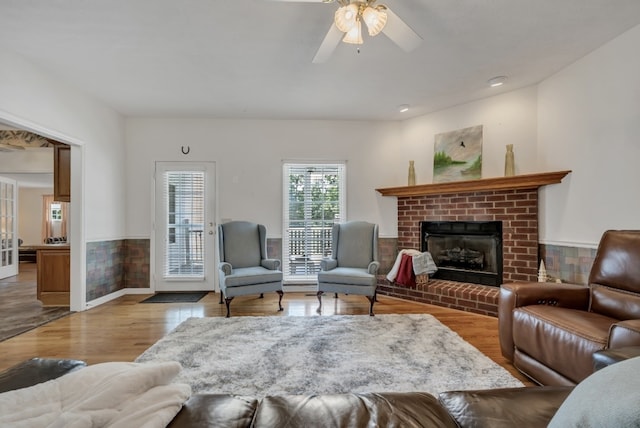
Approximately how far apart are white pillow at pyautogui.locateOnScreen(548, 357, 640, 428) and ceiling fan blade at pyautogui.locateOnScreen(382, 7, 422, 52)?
77.1 inches

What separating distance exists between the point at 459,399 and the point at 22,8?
359 centimetres

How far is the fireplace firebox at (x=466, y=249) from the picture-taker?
383 centimetres

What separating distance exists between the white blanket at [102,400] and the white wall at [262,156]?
3.78 metres

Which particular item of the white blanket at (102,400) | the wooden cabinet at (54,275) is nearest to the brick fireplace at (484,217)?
the white blanket at (102,400)

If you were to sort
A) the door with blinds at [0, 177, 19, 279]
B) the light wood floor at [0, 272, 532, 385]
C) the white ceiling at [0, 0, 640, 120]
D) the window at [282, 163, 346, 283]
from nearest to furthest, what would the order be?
the white ceiling at [0, 0, 640, 120] < the light wood floor at [0, 272, 532, 385] < the window at [282, 163, 346, 283] < the door with blinds at [0, 177, 19, 279]

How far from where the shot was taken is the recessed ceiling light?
334cm

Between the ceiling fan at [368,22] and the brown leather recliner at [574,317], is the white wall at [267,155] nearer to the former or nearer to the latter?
the brown leather recliner at [574,317]

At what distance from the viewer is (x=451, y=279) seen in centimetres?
416

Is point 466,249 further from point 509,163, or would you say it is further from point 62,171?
point 62,171

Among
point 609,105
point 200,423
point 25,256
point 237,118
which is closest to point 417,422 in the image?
point 200,423

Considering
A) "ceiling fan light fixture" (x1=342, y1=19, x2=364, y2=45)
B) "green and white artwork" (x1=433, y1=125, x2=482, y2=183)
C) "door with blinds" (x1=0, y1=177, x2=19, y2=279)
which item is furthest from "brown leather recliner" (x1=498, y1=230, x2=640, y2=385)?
"door with blinds" (x1=0, y1=177, x2=19, y2=279)

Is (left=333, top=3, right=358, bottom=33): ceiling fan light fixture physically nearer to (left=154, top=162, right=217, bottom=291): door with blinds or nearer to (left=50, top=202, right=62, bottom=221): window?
(left=154, top=162, right=217, bottom=291): door with blinds

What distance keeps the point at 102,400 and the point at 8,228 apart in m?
7.78

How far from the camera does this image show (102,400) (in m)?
0.77
